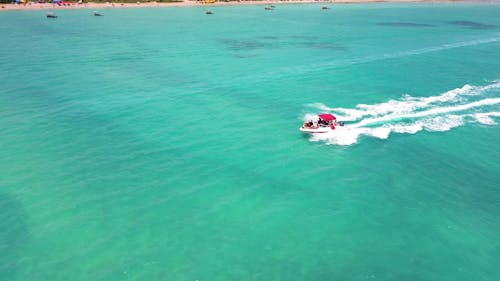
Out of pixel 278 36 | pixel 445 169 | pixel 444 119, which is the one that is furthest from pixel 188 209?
pixel 278 36

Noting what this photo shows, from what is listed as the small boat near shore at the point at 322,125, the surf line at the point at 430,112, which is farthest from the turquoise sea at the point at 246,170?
the small boat near shore at the point at 322,125

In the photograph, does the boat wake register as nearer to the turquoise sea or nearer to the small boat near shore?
the turquoise sea

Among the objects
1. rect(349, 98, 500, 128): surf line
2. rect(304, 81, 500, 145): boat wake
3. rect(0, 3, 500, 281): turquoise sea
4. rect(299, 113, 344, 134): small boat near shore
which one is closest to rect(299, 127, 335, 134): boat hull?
rect(299, 113, 344, 134): small boat near shore

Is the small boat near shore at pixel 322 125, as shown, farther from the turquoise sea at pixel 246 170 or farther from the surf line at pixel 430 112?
the surf line at pixel 430 112

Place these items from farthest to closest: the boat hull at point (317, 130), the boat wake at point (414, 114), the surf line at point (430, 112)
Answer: the surf line at point (430, 112) < the boat wake at point (414, 114) < the boat hull at point (317, 130)

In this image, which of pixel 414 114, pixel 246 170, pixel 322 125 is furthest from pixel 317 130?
pixel 414 114

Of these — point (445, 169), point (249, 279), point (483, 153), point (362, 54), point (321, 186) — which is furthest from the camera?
point (362, 54)

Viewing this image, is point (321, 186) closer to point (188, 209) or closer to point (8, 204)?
point (188, 209)
